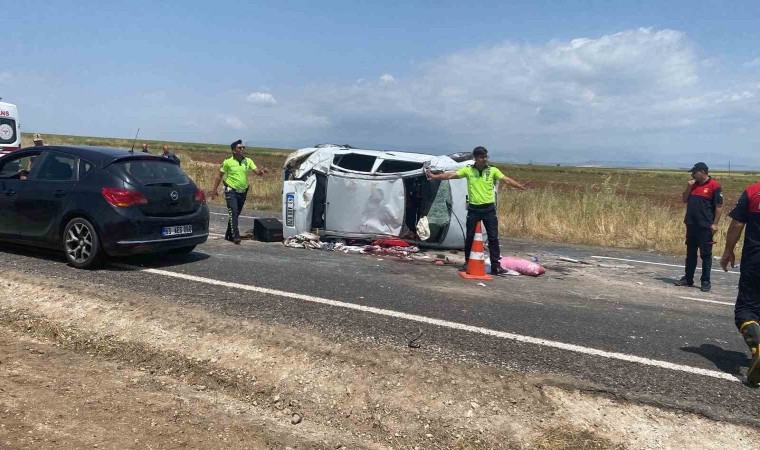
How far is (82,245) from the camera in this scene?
711 centimetres

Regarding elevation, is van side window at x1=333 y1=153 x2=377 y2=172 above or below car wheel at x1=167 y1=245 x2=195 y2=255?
above

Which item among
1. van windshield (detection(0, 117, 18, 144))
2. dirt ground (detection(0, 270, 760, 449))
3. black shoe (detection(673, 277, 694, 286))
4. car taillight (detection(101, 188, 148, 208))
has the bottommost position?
dirt ground (detection(0, 270, 760, 449))

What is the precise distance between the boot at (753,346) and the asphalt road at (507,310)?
9cm

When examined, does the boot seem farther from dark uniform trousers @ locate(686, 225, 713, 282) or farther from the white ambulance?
the white ambulance

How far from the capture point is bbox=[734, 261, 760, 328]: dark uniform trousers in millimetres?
4480

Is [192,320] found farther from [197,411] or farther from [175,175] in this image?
[175,175]

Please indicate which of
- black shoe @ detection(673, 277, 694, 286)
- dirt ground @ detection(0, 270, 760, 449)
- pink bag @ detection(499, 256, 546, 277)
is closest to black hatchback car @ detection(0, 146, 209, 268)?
dirt ground @ detection(0, 270, 760, 449)

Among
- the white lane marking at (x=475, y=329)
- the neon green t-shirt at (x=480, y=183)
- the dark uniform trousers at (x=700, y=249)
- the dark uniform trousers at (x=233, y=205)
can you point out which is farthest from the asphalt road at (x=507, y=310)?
the neon green t-shirt at (x=480, y=183)

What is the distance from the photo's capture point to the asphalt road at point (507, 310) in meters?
4.36

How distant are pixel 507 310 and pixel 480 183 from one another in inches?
106

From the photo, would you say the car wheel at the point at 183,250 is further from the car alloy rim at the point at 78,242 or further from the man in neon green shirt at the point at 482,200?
the man in neon green shirt at the point at 482,200

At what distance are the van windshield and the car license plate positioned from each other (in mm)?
12894

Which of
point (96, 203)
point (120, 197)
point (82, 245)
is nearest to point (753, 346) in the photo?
point (120, 197)

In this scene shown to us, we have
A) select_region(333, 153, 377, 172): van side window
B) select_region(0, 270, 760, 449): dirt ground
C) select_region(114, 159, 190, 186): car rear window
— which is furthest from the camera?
select_region(333, 153, 377, 172): van side window
